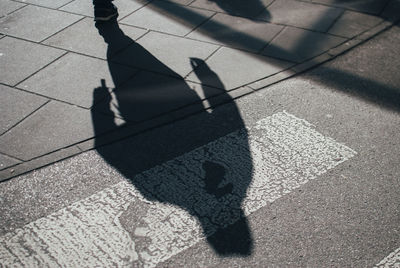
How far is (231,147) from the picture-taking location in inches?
165

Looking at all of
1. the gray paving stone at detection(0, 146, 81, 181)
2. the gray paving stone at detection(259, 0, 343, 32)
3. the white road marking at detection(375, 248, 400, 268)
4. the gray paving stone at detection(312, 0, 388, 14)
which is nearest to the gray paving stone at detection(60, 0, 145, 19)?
the gray paving stone at detection(259, 0, 343, 32)

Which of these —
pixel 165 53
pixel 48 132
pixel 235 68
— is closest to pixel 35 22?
pixel 165 53

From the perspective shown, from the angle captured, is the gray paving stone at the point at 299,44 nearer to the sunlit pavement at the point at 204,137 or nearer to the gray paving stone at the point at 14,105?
the sunlit pavement at the point at 204,137

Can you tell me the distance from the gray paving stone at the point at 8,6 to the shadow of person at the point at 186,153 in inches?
119

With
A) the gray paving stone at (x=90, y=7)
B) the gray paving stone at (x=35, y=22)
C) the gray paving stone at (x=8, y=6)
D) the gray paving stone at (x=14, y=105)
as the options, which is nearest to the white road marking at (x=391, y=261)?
the gray paving stone at (x=14, y=105)

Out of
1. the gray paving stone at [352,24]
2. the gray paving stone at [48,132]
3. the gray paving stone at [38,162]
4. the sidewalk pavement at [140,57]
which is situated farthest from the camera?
the gray paving stone at [352,24]

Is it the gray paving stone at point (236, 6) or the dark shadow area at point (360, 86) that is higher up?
the gray paving stone at point (236, 6)

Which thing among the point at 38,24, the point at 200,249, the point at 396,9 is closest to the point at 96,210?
the point at 200,249

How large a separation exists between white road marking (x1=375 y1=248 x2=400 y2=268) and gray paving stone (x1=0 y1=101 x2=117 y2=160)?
302 cm

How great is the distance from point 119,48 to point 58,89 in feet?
3.89

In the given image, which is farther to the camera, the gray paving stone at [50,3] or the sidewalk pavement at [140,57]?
the gray paving stone at [50,3]

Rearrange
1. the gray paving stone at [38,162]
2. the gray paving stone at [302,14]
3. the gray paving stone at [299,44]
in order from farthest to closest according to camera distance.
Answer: the gray paving stone at [302,14], the gray paving stone at [299,44], the gray paving stone at [38,162]

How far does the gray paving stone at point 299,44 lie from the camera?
18.3 ft

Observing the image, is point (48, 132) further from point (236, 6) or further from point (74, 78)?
point (236, 6)
